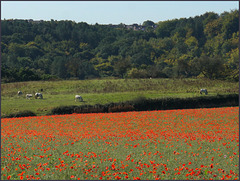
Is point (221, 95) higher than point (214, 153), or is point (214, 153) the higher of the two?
point (214, 153)

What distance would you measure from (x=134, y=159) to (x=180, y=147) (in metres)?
3.88

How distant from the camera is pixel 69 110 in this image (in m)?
43.2

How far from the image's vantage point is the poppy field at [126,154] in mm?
13719

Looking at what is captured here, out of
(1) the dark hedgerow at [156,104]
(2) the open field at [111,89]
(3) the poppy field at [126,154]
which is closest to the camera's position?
(3) the poppy field at [126,154]

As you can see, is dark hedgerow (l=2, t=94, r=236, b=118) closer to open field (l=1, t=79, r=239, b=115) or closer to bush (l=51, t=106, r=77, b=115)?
bush (l=51, t=106, r=77, b=115)

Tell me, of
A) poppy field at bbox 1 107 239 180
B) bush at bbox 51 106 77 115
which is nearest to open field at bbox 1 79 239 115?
bush at bbox 51 106 77 115

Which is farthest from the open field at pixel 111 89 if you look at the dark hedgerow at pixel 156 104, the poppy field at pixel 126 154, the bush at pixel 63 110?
the poppy field at pixel 126 154

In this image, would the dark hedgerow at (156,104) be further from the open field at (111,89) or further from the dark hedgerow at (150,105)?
the open field at (111,89)

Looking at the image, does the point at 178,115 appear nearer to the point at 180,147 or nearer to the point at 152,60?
the point at 180,147

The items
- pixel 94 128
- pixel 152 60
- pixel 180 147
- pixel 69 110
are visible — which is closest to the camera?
pixel 180 147

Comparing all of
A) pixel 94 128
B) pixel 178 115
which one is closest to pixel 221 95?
pixel 178 115

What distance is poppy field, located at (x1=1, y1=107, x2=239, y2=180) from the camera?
13.7 meters

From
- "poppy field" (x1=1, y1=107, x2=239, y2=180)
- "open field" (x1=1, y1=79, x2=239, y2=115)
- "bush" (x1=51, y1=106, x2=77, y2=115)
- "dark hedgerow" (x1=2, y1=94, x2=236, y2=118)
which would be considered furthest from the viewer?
"open field" (x1=1, y1=79, x2=239, y2=115)

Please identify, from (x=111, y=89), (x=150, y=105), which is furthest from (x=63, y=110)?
(x=111, y=89)
